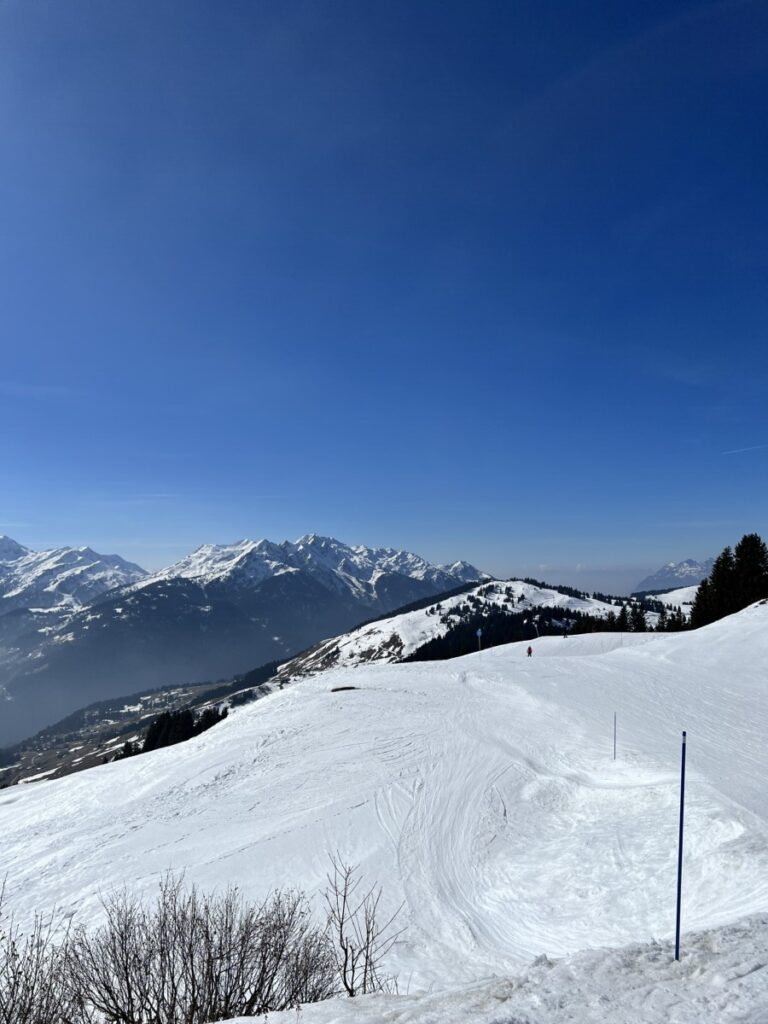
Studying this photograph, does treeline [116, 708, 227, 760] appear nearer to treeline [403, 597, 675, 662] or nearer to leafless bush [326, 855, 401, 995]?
treeline [403, 597, 675, 662]

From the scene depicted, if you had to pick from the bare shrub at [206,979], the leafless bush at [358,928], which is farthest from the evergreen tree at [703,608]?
the bare shrub at [206,979]

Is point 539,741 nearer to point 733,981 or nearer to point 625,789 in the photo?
point 625,789

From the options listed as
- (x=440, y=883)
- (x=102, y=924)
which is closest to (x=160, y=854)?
(x=102, y=924)

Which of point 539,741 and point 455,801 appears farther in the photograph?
point 539,741

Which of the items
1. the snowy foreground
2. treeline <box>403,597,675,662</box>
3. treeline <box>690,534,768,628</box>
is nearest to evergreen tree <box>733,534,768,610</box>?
treeline <box>690,534,768,628</box>

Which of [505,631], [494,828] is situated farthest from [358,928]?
[505,631]

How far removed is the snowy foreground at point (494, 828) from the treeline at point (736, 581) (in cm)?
2882

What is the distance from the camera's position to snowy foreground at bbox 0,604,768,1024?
626cm

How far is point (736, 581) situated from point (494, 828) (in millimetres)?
61729

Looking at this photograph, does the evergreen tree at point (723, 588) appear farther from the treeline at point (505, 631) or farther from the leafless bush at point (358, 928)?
the leafless bush at point (358, 928)

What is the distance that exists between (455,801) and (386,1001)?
14.6m

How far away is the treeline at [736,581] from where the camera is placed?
61688 millimetres

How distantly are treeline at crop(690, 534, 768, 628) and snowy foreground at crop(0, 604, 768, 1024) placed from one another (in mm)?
28824

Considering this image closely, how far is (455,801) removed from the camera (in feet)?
64.5
